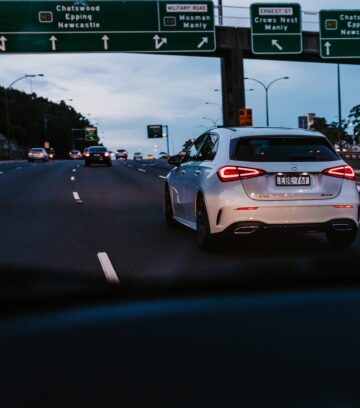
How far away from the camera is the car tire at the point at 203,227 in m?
7.81

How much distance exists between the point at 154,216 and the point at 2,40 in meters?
16.7

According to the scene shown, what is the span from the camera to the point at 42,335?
4152mm

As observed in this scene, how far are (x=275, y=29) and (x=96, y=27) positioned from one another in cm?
779

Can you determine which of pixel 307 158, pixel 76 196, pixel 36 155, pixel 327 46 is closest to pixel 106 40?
pixel 327 46

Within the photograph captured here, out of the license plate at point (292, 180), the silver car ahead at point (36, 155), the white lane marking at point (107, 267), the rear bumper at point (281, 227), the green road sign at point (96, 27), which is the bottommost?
the silver car ahead at point (36, 155)

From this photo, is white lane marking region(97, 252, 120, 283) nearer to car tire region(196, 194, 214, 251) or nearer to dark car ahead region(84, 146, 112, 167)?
car tire region(196, 194, 214, 251)

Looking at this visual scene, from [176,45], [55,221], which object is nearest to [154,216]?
[55,221]

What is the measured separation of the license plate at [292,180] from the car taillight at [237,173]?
22cm

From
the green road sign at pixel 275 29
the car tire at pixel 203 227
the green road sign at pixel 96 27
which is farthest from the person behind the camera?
the green road sign at pixel 275 29

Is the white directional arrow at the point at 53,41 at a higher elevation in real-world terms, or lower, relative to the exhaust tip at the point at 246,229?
→ higher

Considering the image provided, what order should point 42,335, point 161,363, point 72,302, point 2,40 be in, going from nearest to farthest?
point 161,363, point 42,335, point 72,302, point 2,40

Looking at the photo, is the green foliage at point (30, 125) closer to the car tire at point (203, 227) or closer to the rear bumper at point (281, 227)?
the car tire at point (203, 227)

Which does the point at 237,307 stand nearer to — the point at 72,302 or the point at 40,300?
the point at 72,302

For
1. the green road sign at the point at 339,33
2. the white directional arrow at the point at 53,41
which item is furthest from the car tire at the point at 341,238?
the green road sign at the point at 339,33
